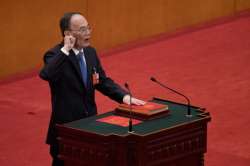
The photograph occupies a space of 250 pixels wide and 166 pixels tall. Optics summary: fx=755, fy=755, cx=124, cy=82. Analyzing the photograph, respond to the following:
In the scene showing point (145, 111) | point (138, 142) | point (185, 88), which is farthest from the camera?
point (185, 88)

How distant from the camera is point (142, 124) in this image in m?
4.57

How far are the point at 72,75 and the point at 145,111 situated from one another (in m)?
0.57

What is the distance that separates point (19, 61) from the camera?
9672 millimetres

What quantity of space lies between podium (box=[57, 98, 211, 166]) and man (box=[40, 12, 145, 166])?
22 centimetres

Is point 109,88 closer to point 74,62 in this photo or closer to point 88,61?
point 88,61

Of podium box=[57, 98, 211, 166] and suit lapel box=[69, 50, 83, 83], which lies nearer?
podium box=[57, 98, 211, 166]

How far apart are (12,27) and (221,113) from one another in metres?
3.06

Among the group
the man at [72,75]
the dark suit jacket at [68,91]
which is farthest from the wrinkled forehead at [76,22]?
the dark suit jacket at [68,91]

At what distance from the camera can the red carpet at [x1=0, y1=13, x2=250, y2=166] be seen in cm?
699

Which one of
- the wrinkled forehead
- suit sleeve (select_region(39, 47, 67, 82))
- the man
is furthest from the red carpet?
the wrinkled forehead

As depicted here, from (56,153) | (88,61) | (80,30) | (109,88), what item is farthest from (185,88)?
(80,30)

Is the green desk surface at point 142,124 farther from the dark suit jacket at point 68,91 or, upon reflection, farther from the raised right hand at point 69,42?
the raised right hand at point 69,42

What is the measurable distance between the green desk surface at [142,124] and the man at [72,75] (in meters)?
0.21

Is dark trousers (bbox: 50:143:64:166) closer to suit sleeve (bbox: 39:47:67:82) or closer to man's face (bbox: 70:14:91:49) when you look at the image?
suit sleeve (bbox: 39:47:67:82)
